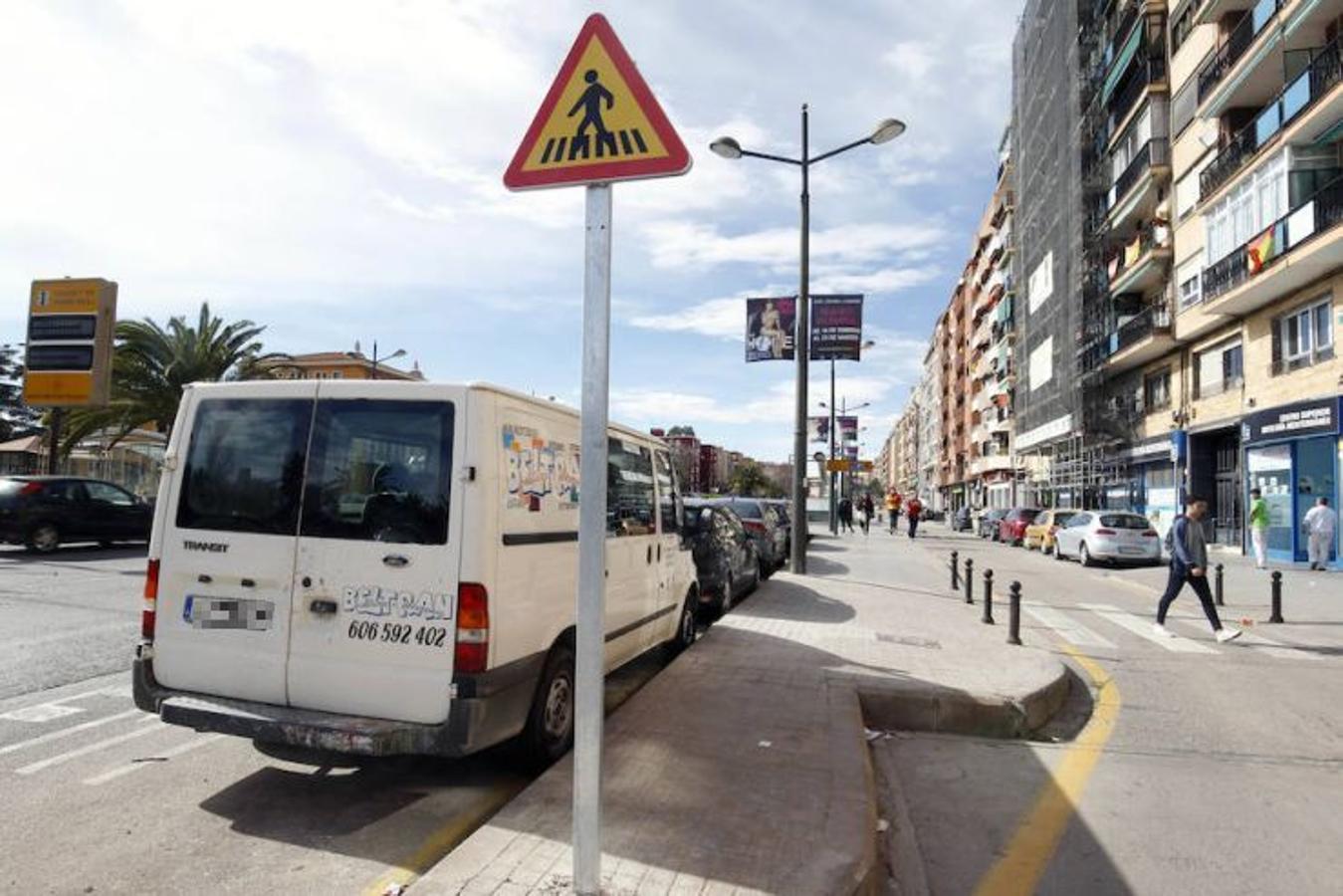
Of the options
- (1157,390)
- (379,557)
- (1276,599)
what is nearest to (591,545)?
(379,557)

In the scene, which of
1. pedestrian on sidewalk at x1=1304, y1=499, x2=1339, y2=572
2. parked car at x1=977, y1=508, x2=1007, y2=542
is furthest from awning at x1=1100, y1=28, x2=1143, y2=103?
pedestrian on sidewalk at x1=1304, y1=499, x2=1339, y2=572

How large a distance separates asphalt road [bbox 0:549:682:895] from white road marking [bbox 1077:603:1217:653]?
22.9 ft

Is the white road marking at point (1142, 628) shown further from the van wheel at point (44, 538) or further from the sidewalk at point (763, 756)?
the van wheel at point (44, 538)

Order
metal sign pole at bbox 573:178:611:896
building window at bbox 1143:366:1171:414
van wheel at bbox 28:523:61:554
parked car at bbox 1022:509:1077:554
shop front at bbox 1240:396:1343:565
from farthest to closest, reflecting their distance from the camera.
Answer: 1. building window at bbox 1143:366:1171:414
2. parked car at bbox 1022:509:1077:554
3. shop front at bbox 1240:396:1343:565
4. van wheel at bbox 28:523:61:554
5. metal sign pole at bbox 573:178:611:896

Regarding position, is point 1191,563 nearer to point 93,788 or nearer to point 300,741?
point 300,741

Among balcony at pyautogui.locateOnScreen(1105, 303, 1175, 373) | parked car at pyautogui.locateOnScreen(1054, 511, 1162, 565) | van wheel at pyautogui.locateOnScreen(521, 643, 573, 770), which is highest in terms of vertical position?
balcony at pyautogui.locateOnScreen(1105, 303, 1175, 373)

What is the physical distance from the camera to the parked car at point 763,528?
1588 centimetres

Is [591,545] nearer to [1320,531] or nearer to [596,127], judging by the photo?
[596,127]

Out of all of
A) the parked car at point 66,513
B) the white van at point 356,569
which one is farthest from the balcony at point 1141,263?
the white van at point 356,569

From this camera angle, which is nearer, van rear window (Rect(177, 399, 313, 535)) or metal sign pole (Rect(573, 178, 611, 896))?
metal sign pole (Rect(573, 178, 611, 896))

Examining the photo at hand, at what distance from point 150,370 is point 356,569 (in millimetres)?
29202

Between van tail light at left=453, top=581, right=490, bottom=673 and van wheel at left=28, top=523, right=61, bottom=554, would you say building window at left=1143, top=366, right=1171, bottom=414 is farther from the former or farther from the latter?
van wheel at left=28, top=523, right=61, bottom=554

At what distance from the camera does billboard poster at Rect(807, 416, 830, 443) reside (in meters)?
44.4

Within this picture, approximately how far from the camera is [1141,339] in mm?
30344
